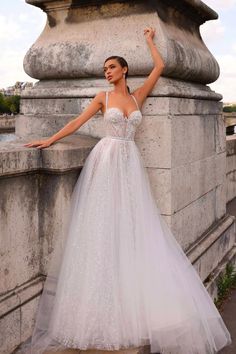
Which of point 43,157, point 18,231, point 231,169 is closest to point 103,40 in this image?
point 43,157

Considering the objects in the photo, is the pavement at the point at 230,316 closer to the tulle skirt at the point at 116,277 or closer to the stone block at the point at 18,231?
the tulle skirt at the point at 116,277

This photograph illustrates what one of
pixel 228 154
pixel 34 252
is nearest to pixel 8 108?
pixel 228 154

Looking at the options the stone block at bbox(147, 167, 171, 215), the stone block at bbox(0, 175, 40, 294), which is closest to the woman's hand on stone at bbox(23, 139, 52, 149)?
the stone block at bbox(0, 175, 40, 294)

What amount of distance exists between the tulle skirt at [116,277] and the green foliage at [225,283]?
4.55 ft

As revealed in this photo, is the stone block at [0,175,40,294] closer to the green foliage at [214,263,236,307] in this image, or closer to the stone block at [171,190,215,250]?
the stone block at [171,190,215,250]

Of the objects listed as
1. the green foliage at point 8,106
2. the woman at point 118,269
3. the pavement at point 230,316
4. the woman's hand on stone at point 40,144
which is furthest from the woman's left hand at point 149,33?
the green foliage at point 8,106

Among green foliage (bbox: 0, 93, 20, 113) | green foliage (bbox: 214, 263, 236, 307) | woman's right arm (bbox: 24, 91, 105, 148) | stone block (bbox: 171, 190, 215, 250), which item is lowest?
green foliage (bbox: 214, 263, 236, 307)

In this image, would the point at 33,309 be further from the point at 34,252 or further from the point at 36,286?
the point at 34,252

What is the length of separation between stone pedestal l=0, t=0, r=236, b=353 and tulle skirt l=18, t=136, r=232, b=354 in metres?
0.13

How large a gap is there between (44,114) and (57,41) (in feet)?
1.98

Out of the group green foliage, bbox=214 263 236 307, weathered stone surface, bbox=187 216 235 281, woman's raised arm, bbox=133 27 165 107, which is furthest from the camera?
green foliage, bbox=214 263 236 307

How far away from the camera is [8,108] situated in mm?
77312

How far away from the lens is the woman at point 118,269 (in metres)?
2.92

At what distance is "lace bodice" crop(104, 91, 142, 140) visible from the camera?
3.19 m
